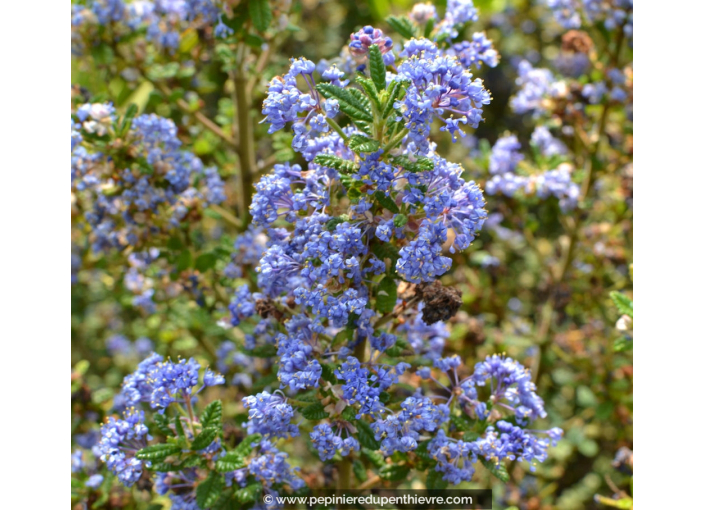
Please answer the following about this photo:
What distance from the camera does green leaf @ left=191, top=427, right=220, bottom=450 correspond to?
293cm

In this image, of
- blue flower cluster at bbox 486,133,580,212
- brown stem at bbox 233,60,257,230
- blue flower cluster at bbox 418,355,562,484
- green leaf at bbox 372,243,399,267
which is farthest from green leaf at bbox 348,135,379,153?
blue flower cluster at bbox 486,133,580,212

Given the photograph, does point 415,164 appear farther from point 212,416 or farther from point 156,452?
point 156,452

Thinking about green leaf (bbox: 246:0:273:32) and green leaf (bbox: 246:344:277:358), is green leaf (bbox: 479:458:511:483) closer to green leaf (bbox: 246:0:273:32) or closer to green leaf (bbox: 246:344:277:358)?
green leaf (bbox: 246:344:277:358)

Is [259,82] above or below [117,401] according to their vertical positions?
above

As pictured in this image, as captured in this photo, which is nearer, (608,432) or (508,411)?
(508,411)

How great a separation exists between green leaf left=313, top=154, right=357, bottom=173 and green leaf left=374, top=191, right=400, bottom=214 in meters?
0.15

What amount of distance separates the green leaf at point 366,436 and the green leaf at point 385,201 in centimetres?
97

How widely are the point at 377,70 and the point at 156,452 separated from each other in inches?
78.0

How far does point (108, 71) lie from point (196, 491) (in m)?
3.13

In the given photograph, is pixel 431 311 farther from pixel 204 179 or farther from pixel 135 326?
pixel 135 326

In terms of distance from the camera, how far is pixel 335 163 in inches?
102

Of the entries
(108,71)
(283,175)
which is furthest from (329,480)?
(108,71)

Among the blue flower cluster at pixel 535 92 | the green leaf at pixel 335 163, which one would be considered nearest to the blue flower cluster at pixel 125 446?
the green leaf at pixel 335 163

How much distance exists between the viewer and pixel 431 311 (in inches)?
109
